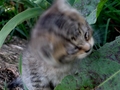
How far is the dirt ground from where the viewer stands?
2203 mm

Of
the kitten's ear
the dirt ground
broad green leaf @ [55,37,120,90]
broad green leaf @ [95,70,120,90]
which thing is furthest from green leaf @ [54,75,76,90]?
the dirt ground

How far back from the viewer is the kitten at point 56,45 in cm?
140

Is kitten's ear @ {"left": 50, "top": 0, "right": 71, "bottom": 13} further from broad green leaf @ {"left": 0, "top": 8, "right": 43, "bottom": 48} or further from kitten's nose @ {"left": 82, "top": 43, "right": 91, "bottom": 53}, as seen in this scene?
broad green leaf @ {"left": 0, "top": 8, "right": 43, "bottom": 48}

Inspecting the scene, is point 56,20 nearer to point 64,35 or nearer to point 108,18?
point 64,35

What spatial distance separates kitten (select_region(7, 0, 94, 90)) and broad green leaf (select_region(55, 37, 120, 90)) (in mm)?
61

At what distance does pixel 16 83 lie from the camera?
7.02 ft

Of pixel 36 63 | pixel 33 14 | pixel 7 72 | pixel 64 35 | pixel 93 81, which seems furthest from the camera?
pixel 7 72

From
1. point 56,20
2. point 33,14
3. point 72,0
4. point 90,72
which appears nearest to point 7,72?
point 33,14

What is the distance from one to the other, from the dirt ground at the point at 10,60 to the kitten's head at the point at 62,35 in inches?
27.5

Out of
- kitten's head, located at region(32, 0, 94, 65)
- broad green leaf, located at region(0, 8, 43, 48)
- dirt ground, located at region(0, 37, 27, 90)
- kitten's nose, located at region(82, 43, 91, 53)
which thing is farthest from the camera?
dirt ground, located at region(0, 37, 27, 90)

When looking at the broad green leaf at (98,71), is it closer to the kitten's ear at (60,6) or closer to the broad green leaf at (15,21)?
the kitten's ear at (60,6)

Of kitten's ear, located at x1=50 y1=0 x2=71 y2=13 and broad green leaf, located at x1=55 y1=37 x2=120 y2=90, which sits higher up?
kitten's ear, located at x1=50 y1=0 x2=71 y2=13

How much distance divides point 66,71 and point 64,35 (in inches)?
12.8

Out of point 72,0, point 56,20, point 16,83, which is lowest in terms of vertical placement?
point 16,83
